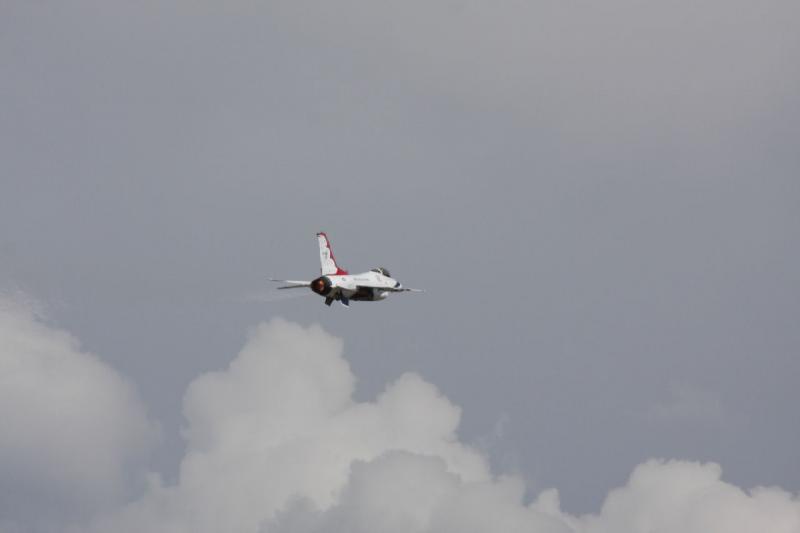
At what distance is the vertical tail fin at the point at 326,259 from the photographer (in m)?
189

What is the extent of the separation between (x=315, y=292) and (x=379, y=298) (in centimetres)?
806

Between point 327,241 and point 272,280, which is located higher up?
point 327,241

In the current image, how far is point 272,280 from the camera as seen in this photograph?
563ft

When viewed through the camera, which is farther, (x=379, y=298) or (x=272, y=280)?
(x=379, y=298)

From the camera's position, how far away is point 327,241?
192625mm

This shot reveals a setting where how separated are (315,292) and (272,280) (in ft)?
36.3

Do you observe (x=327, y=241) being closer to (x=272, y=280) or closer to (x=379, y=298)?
(x=379, y=298)

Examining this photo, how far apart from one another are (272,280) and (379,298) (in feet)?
60.1

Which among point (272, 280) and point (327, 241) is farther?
point (327, 241)

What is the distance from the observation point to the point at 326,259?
191000 mm

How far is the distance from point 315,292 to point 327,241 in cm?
1181

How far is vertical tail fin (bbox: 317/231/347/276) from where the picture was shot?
619 feet

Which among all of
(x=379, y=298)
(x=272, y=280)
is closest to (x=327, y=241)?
(x=379, y=298)

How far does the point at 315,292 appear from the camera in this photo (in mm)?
182125
